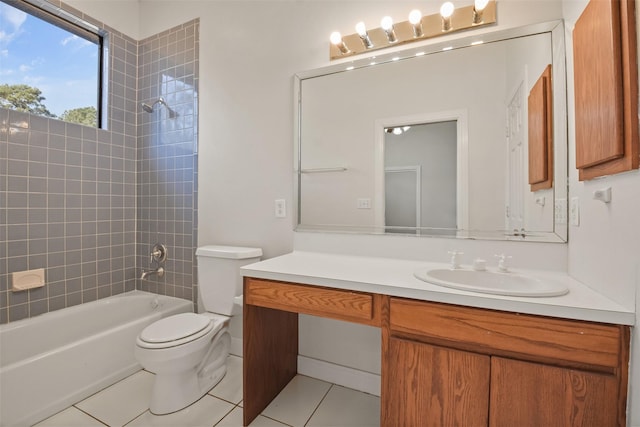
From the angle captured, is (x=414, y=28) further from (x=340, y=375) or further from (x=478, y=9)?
(x=340, y=375)

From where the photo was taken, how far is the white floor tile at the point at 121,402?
1391 millimetres

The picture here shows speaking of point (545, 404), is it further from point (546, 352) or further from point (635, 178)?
point (635, 178)

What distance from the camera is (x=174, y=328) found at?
152 cm

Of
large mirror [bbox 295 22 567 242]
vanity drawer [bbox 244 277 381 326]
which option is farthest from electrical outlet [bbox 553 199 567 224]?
vanity drawer [bbox 244 277 381 326]

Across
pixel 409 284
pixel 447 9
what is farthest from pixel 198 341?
pixel 447 9

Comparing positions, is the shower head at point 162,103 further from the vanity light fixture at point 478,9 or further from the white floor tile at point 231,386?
the vanity light fixture at point 478,9

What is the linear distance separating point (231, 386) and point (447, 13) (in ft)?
7.64

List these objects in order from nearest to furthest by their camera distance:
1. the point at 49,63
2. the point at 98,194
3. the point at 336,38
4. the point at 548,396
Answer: the point at 548,396, the point at 336,38, the point at 49,63, the point at 98,194

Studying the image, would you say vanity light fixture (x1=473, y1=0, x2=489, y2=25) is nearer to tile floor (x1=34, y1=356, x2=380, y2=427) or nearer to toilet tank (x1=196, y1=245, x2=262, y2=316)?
toilet tank (x1=196, y1=245, x2=262, y2=316)

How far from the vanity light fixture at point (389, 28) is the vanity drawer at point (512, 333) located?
136 centimetres

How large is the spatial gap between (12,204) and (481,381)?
2.64m

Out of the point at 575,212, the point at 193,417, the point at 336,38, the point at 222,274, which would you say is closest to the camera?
the point at 575,212

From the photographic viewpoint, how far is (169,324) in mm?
1572

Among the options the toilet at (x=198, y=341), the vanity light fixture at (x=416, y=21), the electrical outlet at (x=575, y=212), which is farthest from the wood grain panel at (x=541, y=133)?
the toilet at (x=198, y=341)
